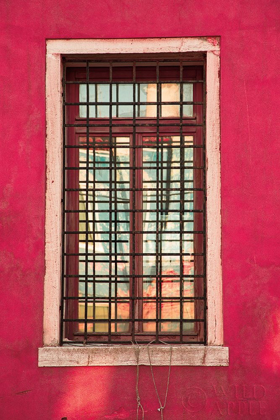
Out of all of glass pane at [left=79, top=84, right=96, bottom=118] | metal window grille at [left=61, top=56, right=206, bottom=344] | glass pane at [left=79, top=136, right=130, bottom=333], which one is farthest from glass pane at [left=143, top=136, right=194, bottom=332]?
glass pane at [left=79, top=84, right=96, bottom=118]

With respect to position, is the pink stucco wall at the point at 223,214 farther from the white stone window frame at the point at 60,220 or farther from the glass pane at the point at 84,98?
the glass pane at the point at 84,98

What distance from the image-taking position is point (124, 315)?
163 inches

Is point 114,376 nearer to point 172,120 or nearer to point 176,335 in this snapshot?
point 176,335

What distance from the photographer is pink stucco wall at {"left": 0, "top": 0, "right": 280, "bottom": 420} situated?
383cm

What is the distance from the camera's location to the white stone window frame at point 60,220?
3836mm

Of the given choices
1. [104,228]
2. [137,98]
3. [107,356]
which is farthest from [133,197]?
[107,356]

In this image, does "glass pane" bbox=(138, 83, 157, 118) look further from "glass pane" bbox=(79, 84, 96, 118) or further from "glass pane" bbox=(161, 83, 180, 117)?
"glass pane" bbox=(79, 84, 96, 118)

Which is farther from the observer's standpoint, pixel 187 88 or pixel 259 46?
pixel 187 88

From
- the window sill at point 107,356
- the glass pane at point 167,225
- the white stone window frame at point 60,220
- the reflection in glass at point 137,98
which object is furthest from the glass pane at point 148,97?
the window sill at point 107,356

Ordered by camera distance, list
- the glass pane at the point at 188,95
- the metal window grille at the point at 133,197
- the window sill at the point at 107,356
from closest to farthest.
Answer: the window sill at the point at 107,356, the metal window grille at the point at 133,197, the glass pane at the point at 188,95

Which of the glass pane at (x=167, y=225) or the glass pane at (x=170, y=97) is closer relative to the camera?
the glass pane at (x=167, y=225)

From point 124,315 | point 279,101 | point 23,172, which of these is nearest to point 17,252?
point 23,172

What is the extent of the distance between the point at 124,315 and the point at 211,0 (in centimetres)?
257

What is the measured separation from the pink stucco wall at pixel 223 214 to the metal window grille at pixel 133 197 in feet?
0.79
